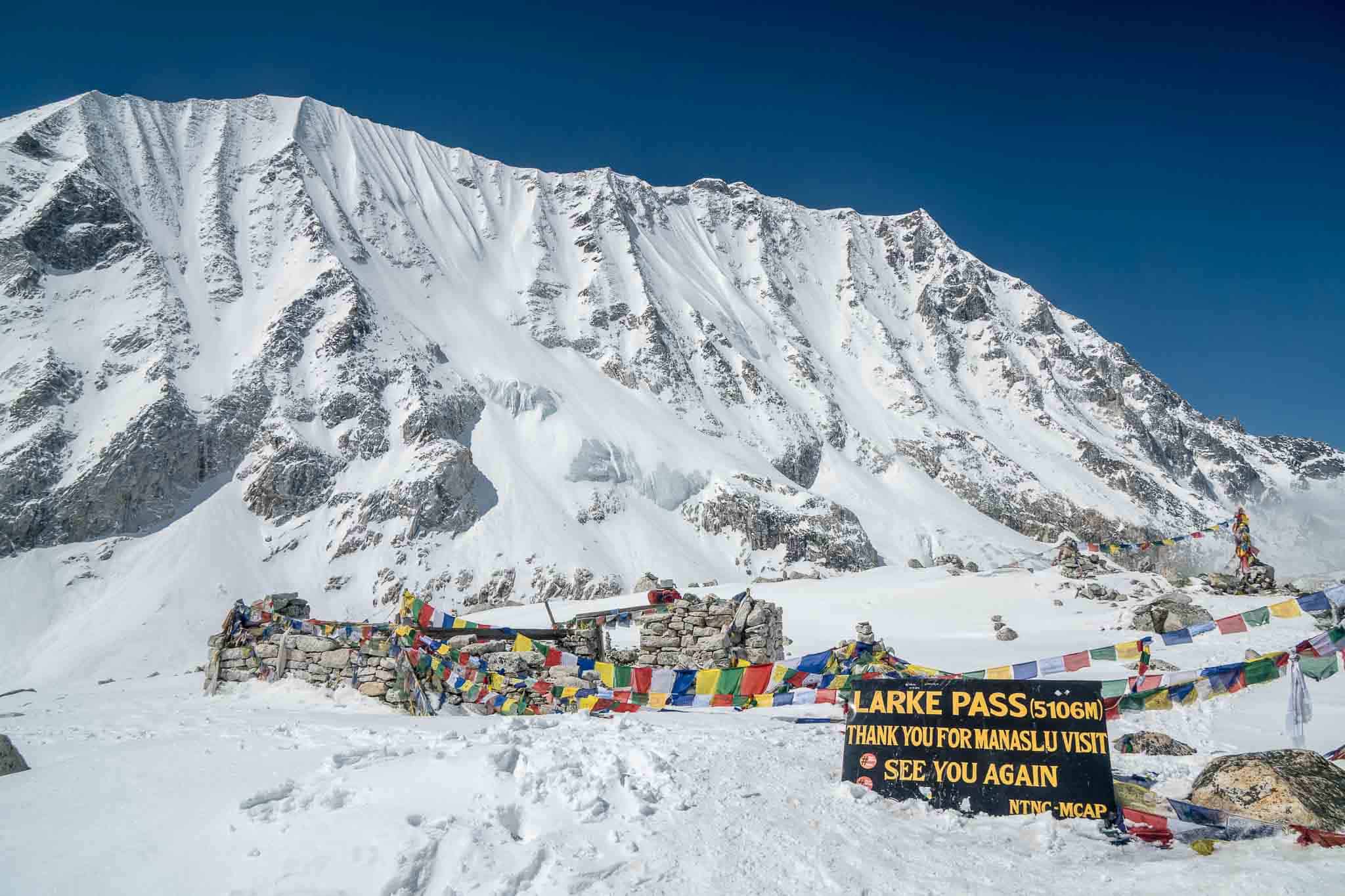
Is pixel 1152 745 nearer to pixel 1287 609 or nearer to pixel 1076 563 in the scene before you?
pixel 1287 609

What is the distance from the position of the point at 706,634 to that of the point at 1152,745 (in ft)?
27.4

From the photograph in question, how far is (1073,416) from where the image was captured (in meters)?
107

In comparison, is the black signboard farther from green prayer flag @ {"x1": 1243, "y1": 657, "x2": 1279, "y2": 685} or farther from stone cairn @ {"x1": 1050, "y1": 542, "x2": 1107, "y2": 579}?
stone cairn @ {"x1": 1050, "y1": 542, "x2": 1107, "y2": 579}

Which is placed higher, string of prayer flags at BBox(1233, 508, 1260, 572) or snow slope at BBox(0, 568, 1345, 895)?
string of prayer flags at BBox(1233, 508, 1260, 572)

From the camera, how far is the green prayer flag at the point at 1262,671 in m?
7.07

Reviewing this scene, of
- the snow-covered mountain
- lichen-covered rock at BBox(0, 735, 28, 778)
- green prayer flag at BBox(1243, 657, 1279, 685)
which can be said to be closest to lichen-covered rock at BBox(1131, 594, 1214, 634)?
green prayer flag at BBox(1243, 657, 1279, 685)

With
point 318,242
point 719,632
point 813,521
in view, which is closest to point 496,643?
point 719,632

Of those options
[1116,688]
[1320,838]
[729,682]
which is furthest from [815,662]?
[1320,838]

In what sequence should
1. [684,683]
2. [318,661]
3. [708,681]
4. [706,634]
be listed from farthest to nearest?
[706,634], [318,661], [684,683], [708,681]

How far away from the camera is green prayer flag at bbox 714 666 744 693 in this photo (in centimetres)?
992

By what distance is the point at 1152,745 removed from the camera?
7.82 m

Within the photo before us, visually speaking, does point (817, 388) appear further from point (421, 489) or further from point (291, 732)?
point (291, 732)

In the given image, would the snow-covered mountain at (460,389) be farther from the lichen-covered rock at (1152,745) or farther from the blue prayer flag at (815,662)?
the lichen-covered rock at (1152,745)

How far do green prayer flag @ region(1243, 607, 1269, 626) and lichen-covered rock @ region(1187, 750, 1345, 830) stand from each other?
3485 mm
